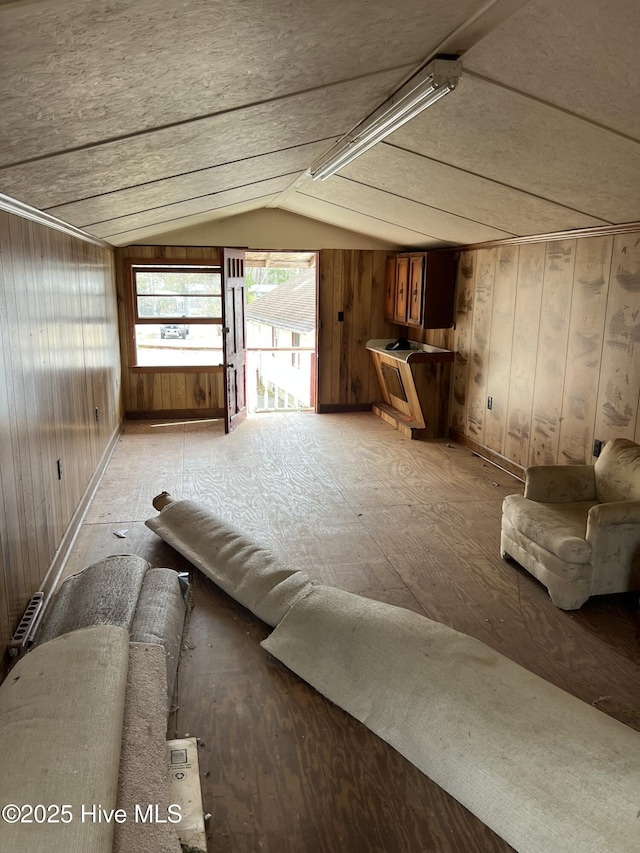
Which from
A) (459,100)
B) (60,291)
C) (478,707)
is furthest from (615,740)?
(60,291)

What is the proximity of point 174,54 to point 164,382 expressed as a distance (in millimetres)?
5957

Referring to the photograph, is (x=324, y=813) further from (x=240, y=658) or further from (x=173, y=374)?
(x=173, y=374)

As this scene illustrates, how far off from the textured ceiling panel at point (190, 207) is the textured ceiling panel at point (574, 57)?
9.15 ft

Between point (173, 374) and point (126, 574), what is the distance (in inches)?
195

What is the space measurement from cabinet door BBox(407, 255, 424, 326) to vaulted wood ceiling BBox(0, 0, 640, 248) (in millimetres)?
2026

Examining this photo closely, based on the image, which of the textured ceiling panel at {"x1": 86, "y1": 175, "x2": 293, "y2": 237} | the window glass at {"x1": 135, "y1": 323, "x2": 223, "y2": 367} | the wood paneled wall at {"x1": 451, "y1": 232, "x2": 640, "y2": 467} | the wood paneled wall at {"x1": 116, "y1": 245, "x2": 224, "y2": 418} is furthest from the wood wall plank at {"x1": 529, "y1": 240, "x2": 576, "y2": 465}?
the window glass at {"x1": 135, "y1": 323, "x2": 223, "y2": 367}

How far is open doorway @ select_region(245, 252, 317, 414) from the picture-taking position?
10.1 metres

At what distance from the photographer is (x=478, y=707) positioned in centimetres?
206

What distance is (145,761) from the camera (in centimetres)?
183

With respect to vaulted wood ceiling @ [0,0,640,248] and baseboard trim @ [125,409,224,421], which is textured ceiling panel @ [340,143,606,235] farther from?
baseboard trim @ [125,409,224,421]

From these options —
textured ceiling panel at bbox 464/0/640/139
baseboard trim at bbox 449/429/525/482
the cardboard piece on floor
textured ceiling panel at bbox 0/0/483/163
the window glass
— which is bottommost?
the cardboard piece on floor

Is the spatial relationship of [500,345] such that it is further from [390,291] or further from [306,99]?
[306,99]

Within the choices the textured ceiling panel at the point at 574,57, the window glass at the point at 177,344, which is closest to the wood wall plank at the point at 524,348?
the textured ceiling panel at the point at 574,57

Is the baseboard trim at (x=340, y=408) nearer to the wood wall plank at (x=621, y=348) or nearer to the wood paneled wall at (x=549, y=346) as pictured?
the wood paneled wall at (x=549, y=346)
